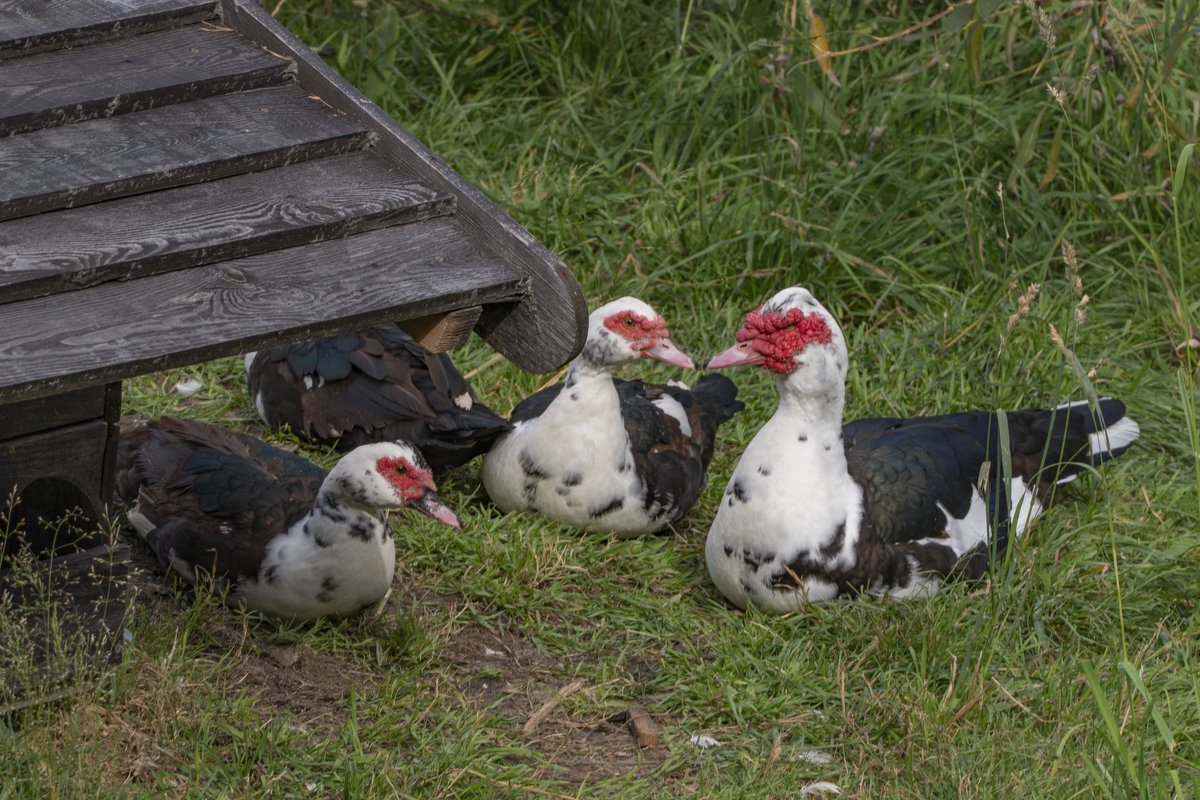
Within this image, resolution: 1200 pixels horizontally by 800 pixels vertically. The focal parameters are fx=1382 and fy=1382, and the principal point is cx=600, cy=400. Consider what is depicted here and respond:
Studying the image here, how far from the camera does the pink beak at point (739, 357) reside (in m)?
3.87

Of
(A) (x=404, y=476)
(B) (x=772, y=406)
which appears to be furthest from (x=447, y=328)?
(B) (x=772, y=406)

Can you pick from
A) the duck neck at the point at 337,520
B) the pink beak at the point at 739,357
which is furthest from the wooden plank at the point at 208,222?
the pink beak at the point at 739,357

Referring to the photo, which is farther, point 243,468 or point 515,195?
point 515,195

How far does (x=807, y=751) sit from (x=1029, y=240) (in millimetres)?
2801

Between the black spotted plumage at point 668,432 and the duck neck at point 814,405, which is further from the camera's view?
the black spotted plumage at point 668,432

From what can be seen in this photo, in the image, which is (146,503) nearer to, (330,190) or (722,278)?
(330,190)

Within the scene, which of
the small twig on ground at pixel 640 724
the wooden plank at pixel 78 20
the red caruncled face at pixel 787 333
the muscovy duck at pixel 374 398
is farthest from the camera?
the muscovy duck at pixel 374 398

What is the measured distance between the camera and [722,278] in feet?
17.7

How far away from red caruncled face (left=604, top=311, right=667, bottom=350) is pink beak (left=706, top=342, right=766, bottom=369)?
34 centimetres

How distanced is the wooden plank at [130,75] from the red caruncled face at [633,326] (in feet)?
4.54

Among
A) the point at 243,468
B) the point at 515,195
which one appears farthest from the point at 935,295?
the point at 243,468

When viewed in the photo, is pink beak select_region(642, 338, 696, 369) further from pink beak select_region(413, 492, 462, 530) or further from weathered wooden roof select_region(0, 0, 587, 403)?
weathered wooden roof select_region(0, 0, 587, 403)

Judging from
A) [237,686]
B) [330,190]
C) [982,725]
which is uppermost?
[330,190]

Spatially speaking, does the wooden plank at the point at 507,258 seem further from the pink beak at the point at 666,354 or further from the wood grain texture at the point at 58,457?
the pink beak at the point at 666,354
